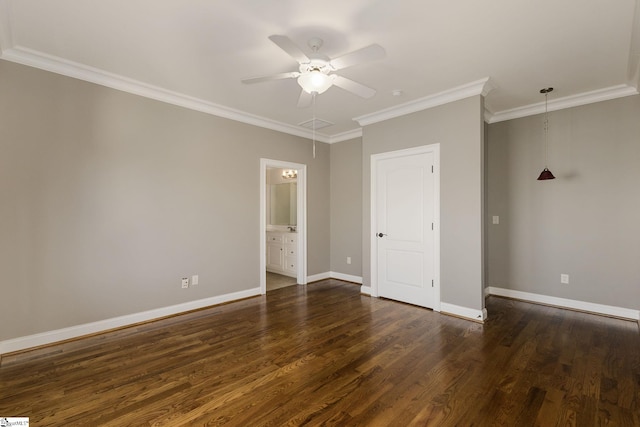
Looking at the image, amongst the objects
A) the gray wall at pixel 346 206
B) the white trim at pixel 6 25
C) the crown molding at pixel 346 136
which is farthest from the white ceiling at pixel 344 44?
the gray wall at pixel 346 206

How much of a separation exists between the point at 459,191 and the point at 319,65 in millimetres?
2329

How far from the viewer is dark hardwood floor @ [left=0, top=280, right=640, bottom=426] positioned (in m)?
1.90

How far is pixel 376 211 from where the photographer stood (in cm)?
454

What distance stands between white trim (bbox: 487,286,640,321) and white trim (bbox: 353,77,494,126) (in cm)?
282

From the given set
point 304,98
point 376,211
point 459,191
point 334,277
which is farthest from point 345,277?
point 304,98

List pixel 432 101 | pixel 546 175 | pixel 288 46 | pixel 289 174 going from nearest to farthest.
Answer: pixel 288 46 → pixel 546 175 → pixel 432 101 → pixel 289 174

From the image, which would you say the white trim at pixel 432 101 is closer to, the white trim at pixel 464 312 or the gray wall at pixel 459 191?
the gray wall at pixel 459 191

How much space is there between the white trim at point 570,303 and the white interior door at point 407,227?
1.37 meters

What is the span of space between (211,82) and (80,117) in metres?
1.36

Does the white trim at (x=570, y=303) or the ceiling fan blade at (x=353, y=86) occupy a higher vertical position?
the ceiling fan blade at (x=353, y=86)

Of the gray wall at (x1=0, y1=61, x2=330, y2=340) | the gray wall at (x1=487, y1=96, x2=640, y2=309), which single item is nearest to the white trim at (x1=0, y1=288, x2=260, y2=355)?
the gray wall at (x1=0, y1=61, x2=330, y2=340)

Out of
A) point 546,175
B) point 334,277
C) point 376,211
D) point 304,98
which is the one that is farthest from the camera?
point 334,277

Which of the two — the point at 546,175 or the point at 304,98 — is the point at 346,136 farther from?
the point at 546,175

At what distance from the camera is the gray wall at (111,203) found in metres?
2.73
